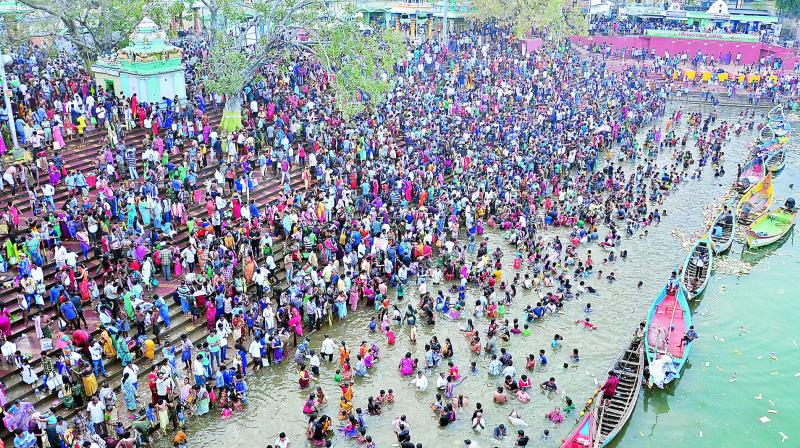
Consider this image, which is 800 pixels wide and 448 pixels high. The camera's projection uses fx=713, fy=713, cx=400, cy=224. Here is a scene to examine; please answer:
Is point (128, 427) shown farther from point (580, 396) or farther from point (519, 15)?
point (519, 15)

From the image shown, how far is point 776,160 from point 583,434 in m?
26.8

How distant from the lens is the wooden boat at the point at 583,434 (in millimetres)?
14922

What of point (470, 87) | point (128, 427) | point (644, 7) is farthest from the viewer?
point (644, 7)

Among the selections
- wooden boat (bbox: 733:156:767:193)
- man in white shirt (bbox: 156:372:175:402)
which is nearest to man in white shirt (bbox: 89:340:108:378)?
man in white shirt (bbox: 156:372:175:402)

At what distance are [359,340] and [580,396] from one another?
6.00 meters

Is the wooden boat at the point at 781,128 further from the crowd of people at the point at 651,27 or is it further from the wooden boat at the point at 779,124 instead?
the crowd of people at the point at 651,27

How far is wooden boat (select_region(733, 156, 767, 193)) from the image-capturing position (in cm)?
3186

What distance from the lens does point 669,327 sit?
65.2ft

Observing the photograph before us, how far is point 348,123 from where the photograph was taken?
30.6m

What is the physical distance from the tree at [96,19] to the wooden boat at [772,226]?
→ 2558 cm

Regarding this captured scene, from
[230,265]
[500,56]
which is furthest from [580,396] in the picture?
[500,56]

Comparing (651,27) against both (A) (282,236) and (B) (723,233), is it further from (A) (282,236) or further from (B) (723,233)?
(A) (282,236)

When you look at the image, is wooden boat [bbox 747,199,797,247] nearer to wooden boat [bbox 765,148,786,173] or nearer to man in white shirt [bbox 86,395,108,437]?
wooden boat [bbox 765,148,786,173]

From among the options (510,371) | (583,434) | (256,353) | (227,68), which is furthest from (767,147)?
(256,353)
